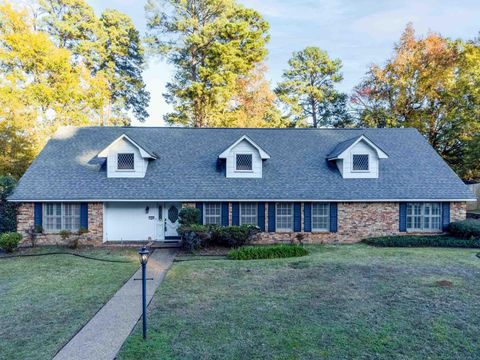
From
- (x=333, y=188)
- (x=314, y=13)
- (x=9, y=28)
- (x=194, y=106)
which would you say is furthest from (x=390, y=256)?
(x=9, y=28)

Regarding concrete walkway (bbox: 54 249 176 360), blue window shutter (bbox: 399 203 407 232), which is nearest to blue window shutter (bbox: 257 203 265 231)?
concrete walkway (bbox: 54 249 176 360)

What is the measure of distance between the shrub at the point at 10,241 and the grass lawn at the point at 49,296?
1188 mm

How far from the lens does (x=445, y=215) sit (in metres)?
15.2

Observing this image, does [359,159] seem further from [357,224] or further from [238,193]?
[238,193]

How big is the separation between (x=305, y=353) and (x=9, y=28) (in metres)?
27.2

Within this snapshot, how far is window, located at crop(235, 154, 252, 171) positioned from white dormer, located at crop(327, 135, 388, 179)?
4.66 m

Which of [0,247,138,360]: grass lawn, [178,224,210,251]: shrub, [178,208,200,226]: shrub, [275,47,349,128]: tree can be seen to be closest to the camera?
[0,247,138,360]: grass lawn

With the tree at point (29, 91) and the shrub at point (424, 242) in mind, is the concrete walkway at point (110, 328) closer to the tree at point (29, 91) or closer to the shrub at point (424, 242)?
the shrub at point (424, 242)

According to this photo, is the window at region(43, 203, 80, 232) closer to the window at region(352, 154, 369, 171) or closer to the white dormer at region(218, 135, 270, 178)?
the white dormer at region(218, 135, 270, 178)

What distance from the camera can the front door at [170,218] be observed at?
15234mm

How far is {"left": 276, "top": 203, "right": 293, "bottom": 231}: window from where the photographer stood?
1492cm

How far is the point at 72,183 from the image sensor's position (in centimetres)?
1475

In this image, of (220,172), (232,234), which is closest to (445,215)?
(232,234)

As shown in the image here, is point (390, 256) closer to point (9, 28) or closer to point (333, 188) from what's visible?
point (333, 188)
